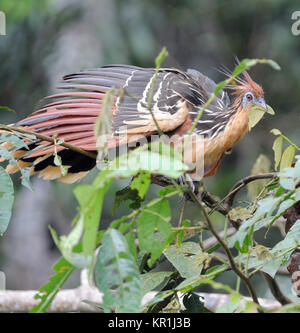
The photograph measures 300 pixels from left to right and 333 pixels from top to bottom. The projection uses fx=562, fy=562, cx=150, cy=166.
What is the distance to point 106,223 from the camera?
16.2 feet

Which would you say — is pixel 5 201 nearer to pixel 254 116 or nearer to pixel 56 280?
pixel 56 280

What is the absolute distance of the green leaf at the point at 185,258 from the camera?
1.61 meters

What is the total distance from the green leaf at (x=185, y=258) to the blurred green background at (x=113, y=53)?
2.63m

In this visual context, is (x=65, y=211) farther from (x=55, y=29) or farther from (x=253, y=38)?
(x=253, y=38)

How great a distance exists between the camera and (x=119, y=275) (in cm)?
112

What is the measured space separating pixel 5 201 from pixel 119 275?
1.73 ft

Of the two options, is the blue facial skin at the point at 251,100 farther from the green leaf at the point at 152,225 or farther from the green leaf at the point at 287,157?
the green leaf at the point at 152,225

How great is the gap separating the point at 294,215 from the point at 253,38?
496cm

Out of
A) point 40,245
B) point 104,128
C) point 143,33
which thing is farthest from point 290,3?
point 104,128

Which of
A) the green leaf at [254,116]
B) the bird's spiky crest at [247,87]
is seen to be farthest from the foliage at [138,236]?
the bird's spiky crest at [247,87]

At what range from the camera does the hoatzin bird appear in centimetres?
230

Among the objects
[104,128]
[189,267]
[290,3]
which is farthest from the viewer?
[290,3]

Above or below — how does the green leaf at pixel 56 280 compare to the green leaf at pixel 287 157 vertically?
below

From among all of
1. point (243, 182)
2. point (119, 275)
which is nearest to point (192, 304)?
point (243, 182)
